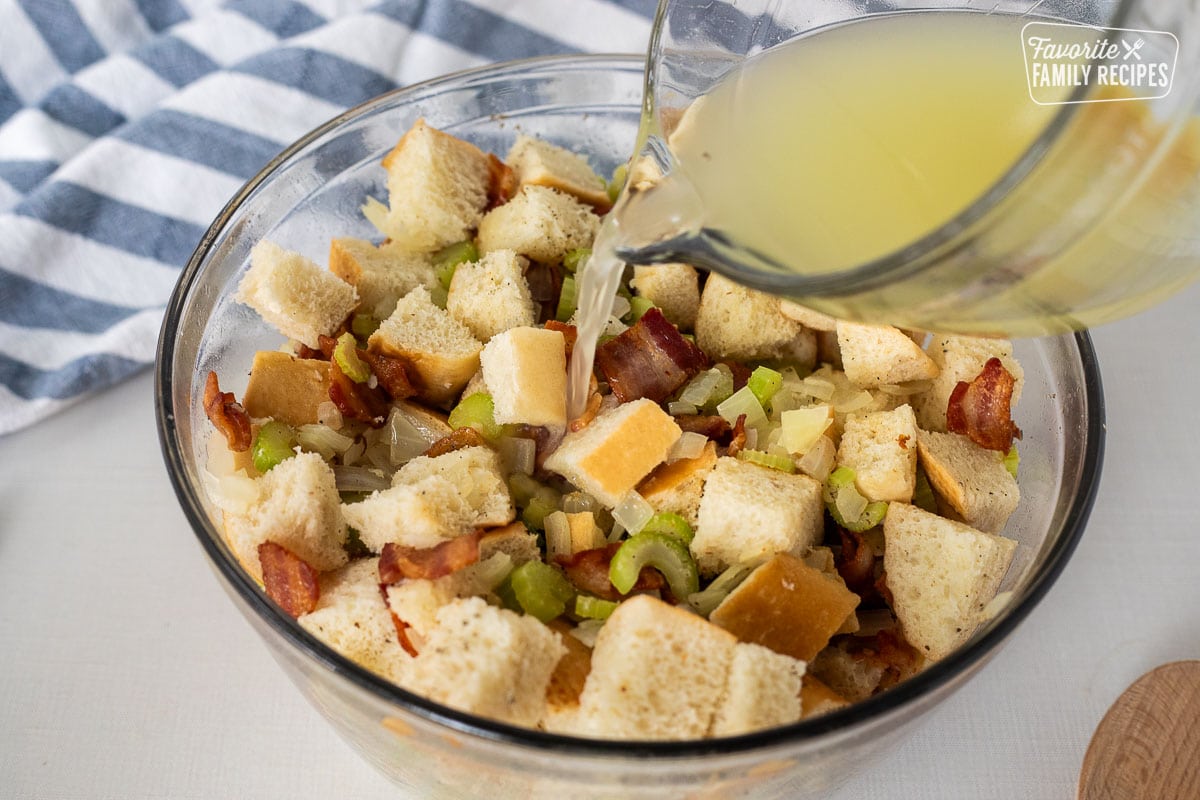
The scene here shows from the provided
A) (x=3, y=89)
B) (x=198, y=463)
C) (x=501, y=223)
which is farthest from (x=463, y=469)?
(x=3, y=89)

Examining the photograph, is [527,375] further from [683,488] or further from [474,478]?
[683,488]

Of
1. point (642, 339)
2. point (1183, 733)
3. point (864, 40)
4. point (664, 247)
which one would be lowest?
point (1183, 733)

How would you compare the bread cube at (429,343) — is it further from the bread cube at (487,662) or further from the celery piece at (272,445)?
the bread cube at (487,662)

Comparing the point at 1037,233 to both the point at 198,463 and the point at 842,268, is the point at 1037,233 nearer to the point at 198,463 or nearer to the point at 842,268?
the point at 842,268

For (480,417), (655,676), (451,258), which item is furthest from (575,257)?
(655,676)

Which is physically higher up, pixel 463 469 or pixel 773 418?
pixel 773 418

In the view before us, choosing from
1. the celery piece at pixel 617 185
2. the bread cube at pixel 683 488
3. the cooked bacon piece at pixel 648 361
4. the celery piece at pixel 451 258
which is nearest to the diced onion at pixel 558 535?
the bread cube at pixel 683 488

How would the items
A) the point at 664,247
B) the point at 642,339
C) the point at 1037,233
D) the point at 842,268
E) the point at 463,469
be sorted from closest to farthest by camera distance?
the point at 1037,233
the point at 842,268
the point at 664,247
the point at 463,469
the point at 642,339

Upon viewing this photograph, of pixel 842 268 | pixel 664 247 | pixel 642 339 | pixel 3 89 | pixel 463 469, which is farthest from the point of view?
pixel 3 89
